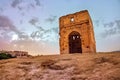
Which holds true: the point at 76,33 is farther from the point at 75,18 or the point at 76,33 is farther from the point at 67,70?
the point at 67,70

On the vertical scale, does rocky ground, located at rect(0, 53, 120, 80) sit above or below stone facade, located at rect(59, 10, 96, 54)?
below

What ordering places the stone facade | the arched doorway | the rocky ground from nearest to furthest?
the rocky ground < the stone facade < the arched doorway

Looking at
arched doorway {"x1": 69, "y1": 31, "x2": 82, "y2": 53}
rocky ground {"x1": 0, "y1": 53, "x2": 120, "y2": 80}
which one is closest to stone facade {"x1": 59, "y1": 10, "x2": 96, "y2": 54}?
arched doorway {"x1": 69, "y1": 31, "x2": 82, "y2": 53}

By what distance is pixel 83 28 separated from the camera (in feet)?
69.6

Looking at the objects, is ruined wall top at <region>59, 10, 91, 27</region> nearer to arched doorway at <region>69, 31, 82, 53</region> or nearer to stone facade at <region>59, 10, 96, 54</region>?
stone facade at <region>59, 10, 96, 54</region>

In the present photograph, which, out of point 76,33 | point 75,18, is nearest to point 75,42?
point 76,33

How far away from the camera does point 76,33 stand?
71.2 ft

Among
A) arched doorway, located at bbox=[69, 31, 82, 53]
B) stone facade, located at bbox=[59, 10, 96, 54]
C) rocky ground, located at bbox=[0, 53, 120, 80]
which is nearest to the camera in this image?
→ rocky ground, located at bbox=[0, 53, 120, 80]

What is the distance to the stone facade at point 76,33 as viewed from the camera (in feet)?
68.2

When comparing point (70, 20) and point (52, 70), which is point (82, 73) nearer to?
point (52, 70)

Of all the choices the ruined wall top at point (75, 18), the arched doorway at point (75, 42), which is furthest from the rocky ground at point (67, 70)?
the ruined wall top at point (75, 18)

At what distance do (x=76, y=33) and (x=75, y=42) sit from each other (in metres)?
1.18

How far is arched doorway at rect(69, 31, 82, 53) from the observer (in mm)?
21406

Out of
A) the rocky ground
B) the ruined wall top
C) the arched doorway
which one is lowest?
the rocky ground
